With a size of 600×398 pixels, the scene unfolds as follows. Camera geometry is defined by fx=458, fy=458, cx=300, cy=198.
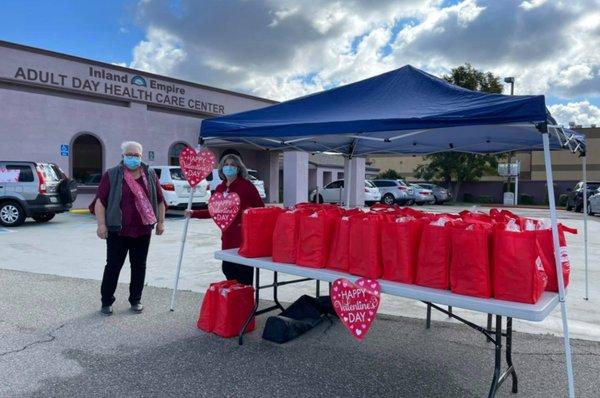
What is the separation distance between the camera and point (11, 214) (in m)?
11.9

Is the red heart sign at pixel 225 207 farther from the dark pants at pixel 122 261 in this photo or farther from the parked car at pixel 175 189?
the parked car at pixel 175 189

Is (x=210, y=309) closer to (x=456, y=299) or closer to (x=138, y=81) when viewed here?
(x=456, y=299)

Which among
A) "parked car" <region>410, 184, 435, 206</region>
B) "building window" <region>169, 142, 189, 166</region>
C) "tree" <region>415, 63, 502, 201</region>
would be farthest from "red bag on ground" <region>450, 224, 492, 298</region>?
"tree" <region>415, 63, 502, 201</region>

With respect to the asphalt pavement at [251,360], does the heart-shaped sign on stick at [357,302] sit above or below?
above

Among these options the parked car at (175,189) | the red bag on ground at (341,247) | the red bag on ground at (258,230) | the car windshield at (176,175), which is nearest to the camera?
the red bag on ground at (341,247)

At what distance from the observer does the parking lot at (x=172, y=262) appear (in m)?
5.24

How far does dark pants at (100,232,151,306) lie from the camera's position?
4750mm

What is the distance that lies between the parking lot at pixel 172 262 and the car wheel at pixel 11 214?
0.24m

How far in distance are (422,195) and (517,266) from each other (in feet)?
81.9

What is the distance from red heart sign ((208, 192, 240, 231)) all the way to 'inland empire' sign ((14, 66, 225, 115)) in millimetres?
14950

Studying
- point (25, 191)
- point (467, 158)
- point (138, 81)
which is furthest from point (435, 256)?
point (467, 158)

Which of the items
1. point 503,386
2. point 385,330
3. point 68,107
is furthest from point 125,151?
point 68,107

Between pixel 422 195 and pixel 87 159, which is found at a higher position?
pixel 87 159

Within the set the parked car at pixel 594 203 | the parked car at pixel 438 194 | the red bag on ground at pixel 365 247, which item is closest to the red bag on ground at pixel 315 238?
the red bag on ground at pixel 365 247
